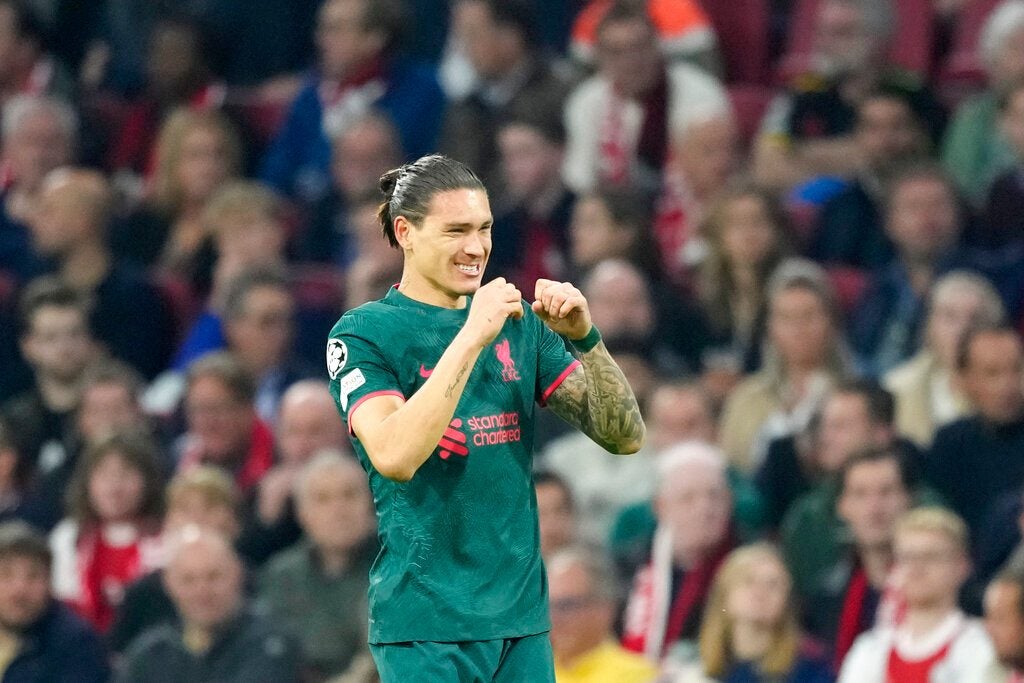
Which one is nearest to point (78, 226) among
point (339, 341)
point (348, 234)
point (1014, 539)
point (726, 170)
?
point (348, 234)

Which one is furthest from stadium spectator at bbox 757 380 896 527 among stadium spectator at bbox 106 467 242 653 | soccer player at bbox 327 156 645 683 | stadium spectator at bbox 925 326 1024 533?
soccer player at bbox 327 156 645 683

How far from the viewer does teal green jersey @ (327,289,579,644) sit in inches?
155

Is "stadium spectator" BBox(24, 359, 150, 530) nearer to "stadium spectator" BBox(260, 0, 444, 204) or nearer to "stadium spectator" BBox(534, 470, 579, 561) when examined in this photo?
"stadium spectator" BBox(260, 0, 444, 204)

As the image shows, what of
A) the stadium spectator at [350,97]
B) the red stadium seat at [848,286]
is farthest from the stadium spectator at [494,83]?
the red stadium seat at [848,286]

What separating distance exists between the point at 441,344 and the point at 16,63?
303 inches

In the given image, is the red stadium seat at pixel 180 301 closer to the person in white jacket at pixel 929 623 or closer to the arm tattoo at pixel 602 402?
the person in white jacket at pixel 929 623

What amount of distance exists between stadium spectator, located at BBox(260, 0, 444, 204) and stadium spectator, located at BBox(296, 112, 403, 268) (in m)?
0.12

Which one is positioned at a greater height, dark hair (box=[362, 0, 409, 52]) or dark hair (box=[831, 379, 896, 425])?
dark hair (box=[362, 0, 409, 52])

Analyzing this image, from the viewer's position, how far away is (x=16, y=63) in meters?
11.1

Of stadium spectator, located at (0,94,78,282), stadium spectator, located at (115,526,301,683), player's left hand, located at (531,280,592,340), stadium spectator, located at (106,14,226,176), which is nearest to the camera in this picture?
player's left hand, located at (531,280,592,340)

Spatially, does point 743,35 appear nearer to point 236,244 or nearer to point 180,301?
point 236,244

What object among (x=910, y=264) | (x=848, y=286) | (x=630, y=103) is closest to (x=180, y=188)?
(x=630, y=103)

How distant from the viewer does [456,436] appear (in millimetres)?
3957

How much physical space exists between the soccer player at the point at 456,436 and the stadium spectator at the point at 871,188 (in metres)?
4.40
